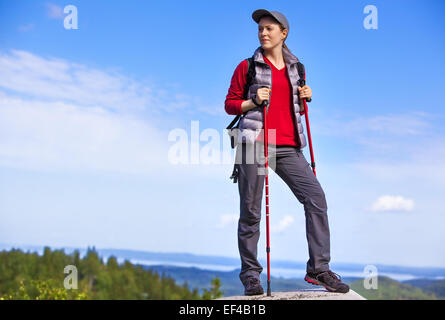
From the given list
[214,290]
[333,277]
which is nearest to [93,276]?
[214,290]

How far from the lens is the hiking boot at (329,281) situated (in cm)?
598

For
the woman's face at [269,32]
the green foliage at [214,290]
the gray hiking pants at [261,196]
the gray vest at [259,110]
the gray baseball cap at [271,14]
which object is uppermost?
the gray baseball cap at [271,14]

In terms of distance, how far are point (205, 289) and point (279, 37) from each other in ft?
232

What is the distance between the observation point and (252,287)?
6.11 metres

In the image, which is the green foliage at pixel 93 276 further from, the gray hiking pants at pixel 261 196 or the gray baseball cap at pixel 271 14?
the gray baseball cap at pixel 271 14

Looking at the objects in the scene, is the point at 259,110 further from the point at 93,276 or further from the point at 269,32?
the point at 93,276

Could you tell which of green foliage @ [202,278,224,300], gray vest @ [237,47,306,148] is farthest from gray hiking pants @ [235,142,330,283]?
Result: green foliage @ [202,278,224,300]

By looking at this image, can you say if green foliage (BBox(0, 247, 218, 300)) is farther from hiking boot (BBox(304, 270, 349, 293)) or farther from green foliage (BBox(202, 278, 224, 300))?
hiking boot (BBox(304, 270, 349, 293))

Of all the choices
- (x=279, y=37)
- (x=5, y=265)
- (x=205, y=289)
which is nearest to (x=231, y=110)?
(x=279, y=37)

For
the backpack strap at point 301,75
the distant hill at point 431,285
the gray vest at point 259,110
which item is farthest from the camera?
the distant hill at point 431,285

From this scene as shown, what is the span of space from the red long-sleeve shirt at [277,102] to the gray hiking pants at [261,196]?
16 cm

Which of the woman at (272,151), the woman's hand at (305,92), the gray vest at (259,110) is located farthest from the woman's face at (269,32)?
→ the woman's hand at (305,92)
